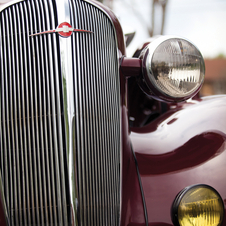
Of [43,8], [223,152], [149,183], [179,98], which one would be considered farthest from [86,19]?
[223,152]

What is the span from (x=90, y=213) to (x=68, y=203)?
0.38 ft

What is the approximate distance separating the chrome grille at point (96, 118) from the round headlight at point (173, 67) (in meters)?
0.19

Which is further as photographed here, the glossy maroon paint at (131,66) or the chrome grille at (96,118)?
the glossy maroon paint at (131,66)

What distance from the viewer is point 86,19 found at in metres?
1.11

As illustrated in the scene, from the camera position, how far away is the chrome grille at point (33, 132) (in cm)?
103

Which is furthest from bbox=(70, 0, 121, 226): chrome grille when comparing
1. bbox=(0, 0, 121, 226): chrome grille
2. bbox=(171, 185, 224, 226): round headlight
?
bbox=(171, 185, 224, 226): round headlight

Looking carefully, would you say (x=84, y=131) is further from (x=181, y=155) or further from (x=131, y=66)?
(x=181, y=155)

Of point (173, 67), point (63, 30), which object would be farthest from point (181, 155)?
point (63, 30)

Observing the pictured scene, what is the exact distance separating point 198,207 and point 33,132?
0.80 meters

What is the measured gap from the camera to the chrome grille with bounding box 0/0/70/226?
1025 millimetres

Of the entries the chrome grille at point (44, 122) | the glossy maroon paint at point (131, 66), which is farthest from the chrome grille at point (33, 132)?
the glossy maroon paint at point (131, 66)

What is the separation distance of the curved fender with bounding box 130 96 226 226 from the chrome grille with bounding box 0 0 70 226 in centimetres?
43

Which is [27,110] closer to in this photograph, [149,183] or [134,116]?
[149,183]

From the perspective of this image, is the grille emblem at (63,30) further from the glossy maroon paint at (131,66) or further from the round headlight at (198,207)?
the round headlight at (198,207)
